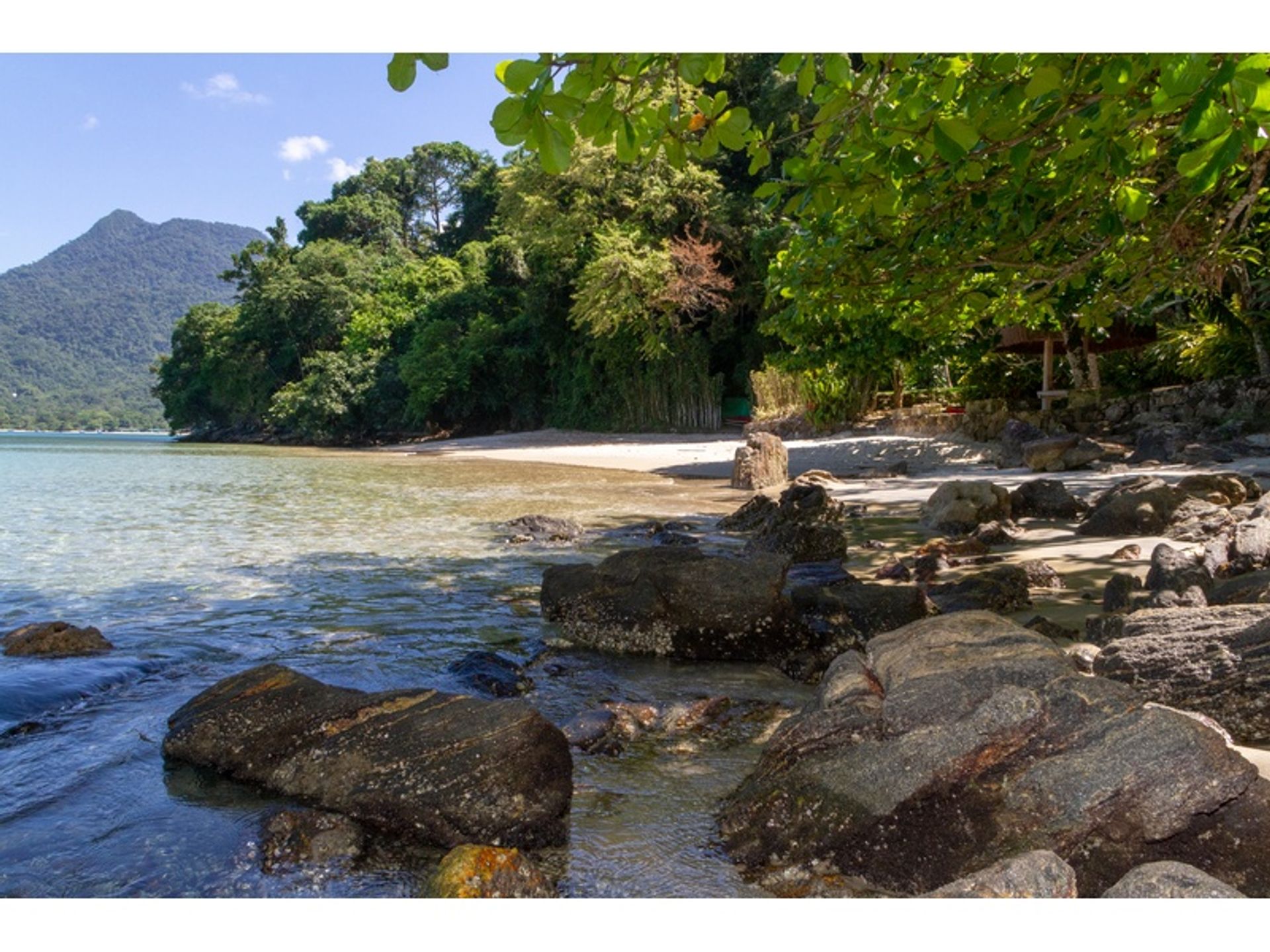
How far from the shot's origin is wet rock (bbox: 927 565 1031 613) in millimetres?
5969

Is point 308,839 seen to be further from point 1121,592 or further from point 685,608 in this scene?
point 1121,592

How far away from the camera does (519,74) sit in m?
2.32

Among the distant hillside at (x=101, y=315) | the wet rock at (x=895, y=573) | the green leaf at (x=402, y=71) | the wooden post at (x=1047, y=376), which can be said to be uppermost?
the distant hillside at (x=101, y=315)

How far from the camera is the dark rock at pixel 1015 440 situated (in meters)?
16.2

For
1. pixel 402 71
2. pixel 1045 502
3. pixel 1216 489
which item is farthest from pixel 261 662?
pixel 1216 489

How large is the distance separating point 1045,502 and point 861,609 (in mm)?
5618

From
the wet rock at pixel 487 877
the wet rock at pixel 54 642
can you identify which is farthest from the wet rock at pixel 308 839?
the wet rock at pixel 54 642

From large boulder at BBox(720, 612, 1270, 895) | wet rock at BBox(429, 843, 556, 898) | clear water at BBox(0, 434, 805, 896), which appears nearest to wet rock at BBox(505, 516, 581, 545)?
clear water at BBox(0, 434, 805, 896)

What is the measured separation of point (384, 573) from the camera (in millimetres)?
8711

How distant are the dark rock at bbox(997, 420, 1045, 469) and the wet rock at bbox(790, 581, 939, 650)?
11381mm

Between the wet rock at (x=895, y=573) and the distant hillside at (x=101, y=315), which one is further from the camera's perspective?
the distant hillside at (x=101, y=315)

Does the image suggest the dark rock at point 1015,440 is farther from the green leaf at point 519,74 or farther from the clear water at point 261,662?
the green leaf at point 519,74

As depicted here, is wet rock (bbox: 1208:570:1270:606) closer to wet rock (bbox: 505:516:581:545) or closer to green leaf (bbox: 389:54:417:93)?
green leaf (bbox: 389:54:417:93)
